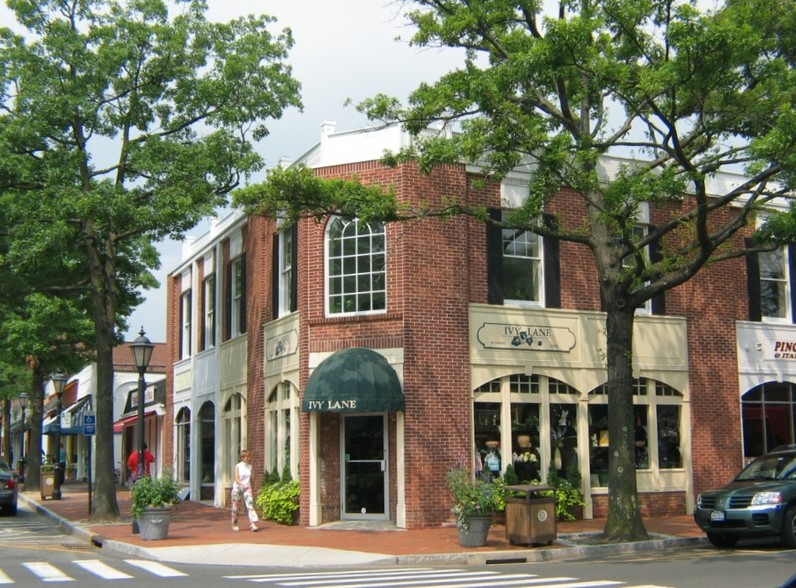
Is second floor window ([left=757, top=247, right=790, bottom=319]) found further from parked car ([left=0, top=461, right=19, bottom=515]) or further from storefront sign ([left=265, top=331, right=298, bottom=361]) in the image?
parked car ([left=0, top=461, right=19, bottom=515])

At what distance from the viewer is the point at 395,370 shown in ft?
65.8

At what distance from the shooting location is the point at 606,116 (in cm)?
1844

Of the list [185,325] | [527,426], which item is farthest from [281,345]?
[185,325]

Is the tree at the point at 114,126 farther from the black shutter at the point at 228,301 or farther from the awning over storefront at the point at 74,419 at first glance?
the awning over storefront at the point at 74,419

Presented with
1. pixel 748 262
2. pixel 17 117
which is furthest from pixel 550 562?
pixel 17 117

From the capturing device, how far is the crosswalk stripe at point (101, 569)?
13570 mm

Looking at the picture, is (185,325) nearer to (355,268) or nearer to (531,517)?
(355,268)

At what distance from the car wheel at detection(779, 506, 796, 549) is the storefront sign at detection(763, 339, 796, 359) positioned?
926 cm

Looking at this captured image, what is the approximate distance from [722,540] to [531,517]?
3449 millimetres

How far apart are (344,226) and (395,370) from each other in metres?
3.40

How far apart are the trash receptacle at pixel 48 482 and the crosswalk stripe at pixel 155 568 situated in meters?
17.2

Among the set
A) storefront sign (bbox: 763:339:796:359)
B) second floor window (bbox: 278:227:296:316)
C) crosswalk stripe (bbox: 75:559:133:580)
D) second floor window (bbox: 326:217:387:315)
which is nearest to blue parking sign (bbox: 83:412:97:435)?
second floor window (bbox: 278:227:296:316)

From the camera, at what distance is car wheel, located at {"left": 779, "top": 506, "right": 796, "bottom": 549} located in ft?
51.6

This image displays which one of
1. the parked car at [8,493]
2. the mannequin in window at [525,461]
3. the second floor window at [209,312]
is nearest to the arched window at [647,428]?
the mannequin in window at [525,461]
